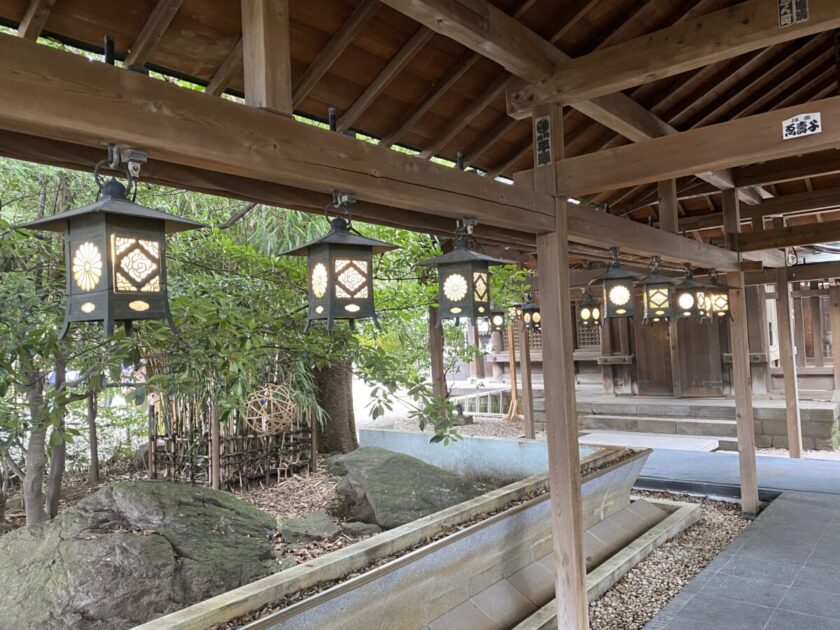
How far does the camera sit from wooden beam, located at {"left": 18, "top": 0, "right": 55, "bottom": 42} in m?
2.24

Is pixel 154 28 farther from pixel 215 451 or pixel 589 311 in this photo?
pixel 589 311

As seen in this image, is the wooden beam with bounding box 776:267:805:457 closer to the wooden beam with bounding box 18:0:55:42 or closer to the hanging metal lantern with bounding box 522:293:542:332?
the hanging metal lantern with bounding box 522:293:542:332

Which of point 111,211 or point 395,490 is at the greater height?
point 111,211

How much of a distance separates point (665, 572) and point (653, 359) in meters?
8.66

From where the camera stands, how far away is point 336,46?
9.94 feet

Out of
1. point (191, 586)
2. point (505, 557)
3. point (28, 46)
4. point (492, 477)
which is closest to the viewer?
point (28, 46)

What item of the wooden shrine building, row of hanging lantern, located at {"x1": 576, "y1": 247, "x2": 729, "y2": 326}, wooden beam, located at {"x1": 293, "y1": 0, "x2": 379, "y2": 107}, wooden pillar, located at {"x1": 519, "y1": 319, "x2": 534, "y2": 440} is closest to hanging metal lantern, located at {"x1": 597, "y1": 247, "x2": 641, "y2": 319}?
row of hanging lantern, located at {"x1": 576, "y1": 247, "x2": 729, "y2": 326}

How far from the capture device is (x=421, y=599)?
351cm

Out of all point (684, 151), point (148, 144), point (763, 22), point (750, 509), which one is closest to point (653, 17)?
point (763, 22)

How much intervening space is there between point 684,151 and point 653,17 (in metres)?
1.04

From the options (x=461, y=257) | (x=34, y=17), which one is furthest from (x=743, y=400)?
(x=34, y=17)

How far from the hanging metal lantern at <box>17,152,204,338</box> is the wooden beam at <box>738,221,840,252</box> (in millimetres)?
6426

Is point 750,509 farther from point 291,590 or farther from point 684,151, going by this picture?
point 291,590

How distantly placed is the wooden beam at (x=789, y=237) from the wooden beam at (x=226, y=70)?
19.0ft
